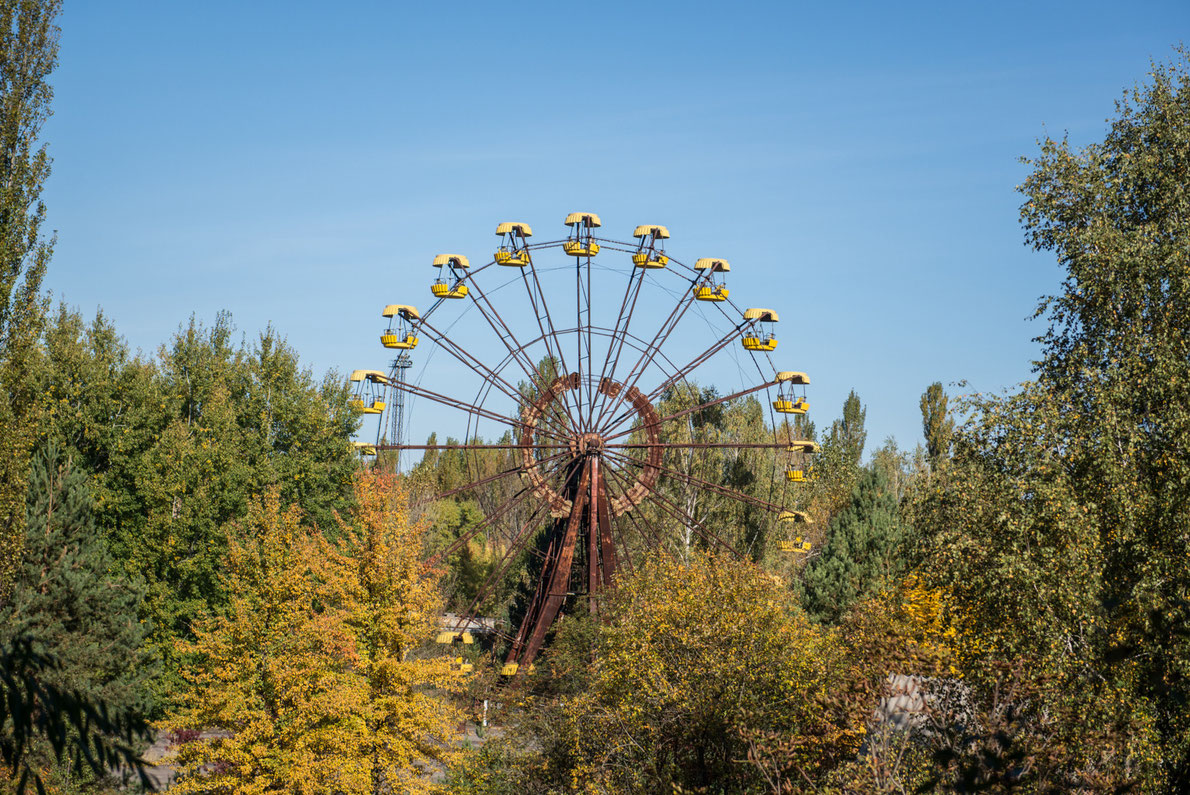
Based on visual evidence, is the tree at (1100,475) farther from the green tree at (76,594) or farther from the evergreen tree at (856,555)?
the green tree at (76,594)

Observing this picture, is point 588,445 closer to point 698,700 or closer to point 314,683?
point 314,683

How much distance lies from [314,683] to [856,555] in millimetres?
18395

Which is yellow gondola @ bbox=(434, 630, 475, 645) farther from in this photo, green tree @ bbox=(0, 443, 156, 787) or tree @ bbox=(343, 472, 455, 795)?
green tree @ bbox=(0, 443, 156, 787)

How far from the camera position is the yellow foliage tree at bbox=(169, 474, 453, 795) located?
18.9 meters

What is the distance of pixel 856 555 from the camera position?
105 ft

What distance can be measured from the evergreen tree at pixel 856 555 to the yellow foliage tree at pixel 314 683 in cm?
1458

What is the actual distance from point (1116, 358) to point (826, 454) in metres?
49.9

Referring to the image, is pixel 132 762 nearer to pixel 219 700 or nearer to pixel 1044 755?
pixel 1044 755

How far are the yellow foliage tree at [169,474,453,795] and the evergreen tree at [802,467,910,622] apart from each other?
14.6 m

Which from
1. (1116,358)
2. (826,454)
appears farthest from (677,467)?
(1116,358)

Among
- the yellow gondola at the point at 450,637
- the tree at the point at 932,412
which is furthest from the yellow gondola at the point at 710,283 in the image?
the tree at the point at 932,412

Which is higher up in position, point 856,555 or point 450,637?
point 856,555

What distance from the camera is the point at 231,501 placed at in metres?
33.2

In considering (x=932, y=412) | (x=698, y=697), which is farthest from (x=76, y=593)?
(x=932, y=412)
